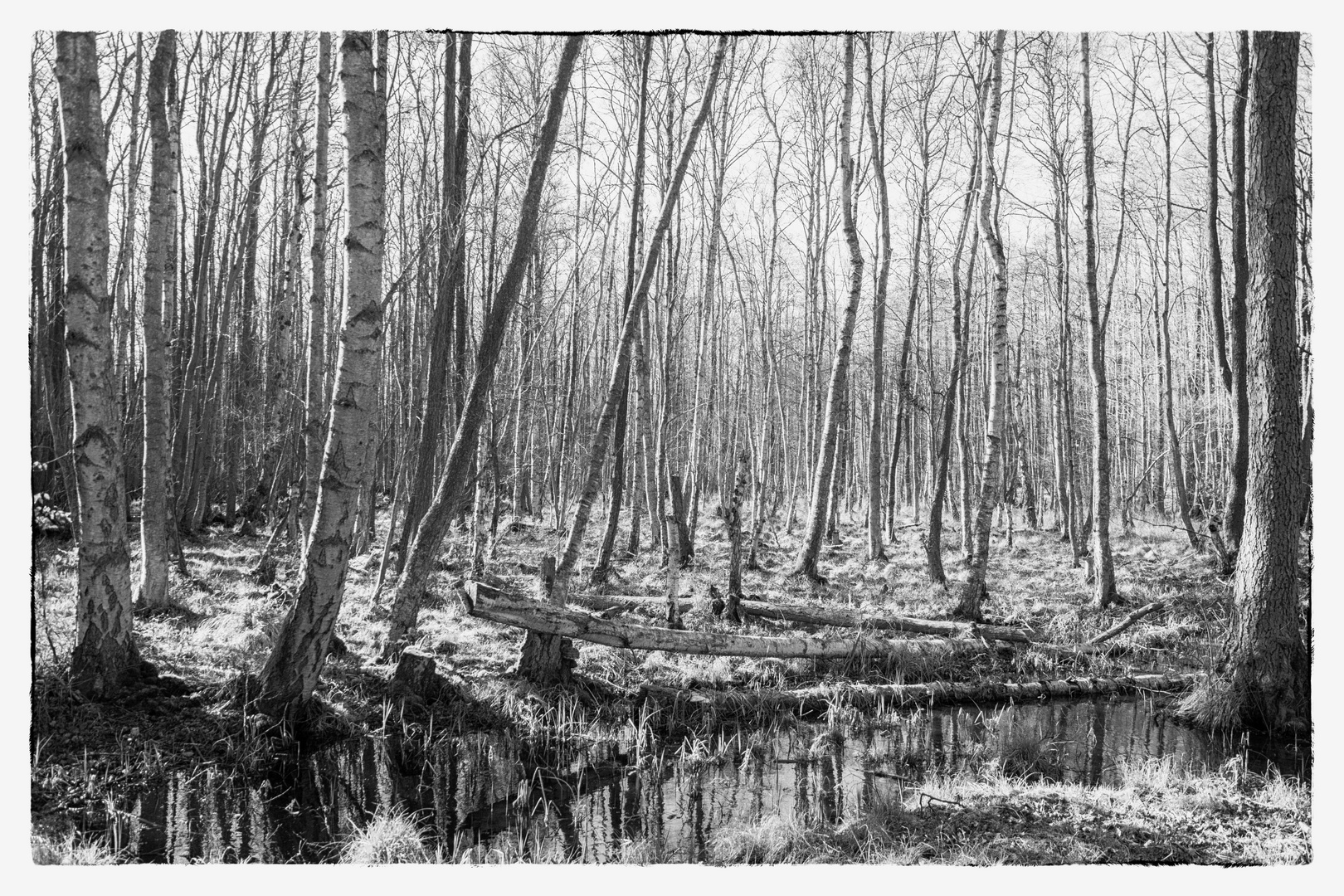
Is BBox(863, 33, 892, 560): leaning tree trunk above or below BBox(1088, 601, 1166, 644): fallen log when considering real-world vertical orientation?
above

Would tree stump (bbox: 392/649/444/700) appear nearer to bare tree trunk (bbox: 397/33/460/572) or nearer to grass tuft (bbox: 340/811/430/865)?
grass tuft (bbox: 340/811/430/865)

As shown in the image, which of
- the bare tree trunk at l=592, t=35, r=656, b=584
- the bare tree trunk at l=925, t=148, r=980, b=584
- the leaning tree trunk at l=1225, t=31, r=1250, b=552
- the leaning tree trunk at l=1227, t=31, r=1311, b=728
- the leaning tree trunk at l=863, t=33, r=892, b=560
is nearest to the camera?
the leaning tree trunk at l=1227, t=31, r=1311, b=728

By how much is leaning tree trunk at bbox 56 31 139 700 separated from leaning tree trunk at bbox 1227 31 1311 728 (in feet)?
19.7

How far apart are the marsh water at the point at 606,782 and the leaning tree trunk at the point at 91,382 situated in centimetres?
98

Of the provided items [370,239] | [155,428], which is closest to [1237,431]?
[370,239]

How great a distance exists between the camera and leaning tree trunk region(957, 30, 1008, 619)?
312 inches

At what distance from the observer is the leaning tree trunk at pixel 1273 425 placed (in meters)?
4.61

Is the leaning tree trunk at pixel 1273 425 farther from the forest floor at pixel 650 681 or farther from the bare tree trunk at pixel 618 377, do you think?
the bare tree trunk at pixel 618 377

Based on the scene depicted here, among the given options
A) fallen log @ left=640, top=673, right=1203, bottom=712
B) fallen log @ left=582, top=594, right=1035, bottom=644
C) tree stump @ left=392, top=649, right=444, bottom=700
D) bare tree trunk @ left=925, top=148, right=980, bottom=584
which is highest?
bare tree trunk @ left=925, top=148, right=980, bottom=584

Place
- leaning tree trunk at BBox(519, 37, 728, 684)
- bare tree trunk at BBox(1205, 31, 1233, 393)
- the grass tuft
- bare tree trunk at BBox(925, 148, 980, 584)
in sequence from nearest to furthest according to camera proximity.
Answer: the grass tuft, leaning tree trunk at BBox(519, 37, 728, 684), bare tree trunk at BBox(1205, 31, 1233, 393), bare tree trunk at BBox(925, 148, 980, 584)

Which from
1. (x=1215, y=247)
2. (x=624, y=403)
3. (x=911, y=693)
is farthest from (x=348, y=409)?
(x=1215, y=247)

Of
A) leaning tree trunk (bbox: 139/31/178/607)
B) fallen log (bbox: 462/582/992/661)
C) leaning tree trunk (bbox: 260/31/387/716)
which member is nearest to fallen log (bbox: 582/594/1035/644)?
fallen log (bbox: 462/582/992/661)

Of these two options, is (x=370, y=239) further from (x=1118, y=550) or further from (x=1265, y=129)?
(x=1118, y=550)

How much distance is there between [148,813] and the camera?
11.7 ft
